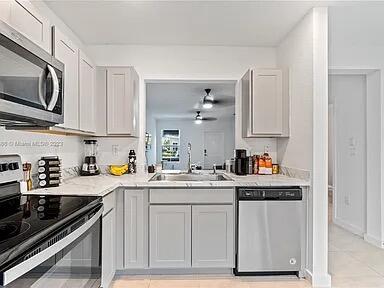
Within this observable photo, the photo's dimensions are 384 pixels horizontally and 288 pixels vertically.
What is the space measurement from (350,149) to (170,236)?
3.04 meters

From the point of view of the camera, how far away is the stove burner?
122cm

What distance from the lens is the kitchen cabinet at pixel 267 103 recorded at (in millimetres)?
3389

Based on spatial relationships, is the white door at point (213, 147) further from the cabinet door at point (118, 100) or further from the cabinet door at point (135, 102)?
the cabinet door at point (118, 100)

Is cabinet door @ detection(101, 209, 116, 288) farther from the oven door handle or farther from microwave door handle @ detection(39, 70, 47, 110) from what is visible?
microwave door handle @ detection(39, 70, 47, 110)

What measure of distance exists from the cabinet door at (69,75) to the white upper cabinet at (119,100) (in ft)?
2.10

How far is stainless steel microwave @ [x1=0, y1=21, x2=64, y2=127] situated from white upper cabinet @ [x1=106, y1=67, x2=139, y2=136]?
54.1 inches

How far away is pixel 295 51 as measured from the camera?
10.6ft

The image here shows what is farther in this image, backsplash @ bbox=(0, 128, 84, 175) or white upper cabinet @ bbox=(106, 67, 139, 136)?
white upper cabinet @ bbox=(106, 67, 139, 136)

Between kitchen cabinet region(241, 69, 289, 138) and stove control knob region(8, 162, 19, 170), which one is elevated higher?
kitchen cabinet region(241, 69, 289, 138)

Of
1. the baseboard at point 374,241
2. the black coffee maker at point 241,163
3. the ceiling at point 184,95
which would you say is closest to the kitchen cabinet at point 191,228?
the black coffee maker at point 241,163

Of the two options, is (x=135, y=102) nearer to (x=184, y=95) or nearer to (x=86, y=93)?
(x=86, y=93)

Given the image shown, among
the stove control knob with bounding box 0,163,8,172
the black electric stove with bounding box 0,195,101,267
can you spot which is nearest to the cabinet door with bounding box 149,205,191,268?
the black electric stove with bounding box 0,195,101,267

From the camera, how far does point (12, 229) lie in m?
1.33

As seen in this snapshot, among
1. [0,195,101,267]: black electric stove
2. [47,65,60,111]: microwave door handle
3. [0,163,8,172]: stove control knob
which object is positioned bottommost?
[0,195,101,267]: black electric stove
